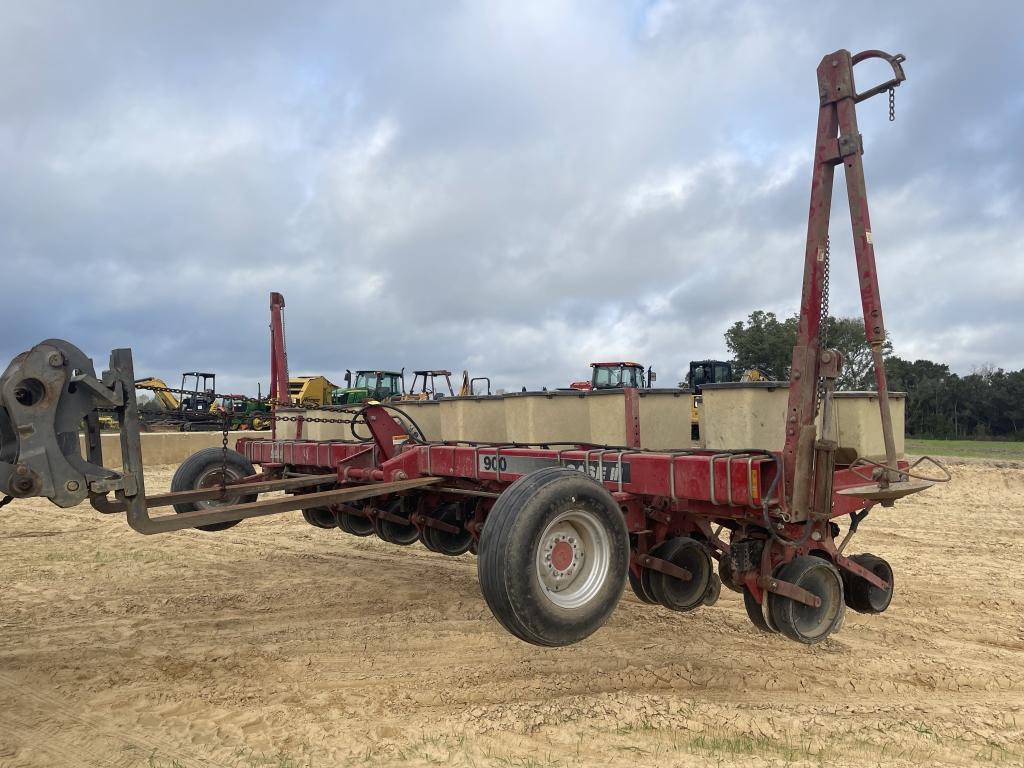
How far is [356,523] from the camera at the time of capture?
734cm

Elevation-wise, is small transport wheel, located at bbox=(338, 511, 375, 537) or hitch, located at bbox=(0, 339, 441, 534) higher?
hitch, located at bbox=(0, 339, 441, 534)

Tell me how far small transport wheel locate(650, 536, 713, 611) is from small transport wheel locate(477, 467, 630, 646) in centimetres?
96

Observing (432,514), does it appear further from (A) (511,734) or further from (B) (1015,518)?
(B) (1015,518)

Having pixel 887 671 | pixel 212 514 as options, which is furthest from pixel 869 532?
pixel 212 514

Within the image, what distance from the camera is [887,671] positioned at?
4.80 m

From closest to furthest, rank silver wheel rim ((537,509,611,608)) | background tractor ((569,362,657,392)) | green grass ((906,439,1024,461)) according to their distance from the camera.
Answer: silver wheel rim ((537,509,611,608)), background tractor ((569,362,657,392)), green grass ((906,439,1024,461))

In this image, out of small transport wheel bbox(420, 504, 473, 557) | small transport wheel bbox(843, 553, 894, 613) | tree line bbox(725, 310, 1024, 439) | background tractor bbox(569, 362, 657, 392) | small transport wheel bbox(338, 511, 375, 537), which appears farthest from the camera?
tree line bbox(725, 310, 1024, 439)

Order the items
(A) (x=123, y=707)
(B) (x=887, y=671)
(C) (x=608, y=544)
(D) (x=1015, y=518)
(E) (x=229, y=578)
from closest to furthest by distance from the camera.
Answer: (C) (x=608, y=544) < (A) (x=123, y=707) < (B) (x=887, y=671) < (E) (x=229, y=578) < (D) (x=1015, y=518)

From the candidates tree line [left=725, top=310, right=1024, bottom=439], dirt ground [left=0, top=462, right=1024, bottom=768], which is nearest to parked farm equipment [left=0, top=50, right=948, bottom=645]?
dirt ground [left=0, top=462, right=1024, bottom=768]

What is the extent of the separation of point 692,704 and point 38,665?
4037mm

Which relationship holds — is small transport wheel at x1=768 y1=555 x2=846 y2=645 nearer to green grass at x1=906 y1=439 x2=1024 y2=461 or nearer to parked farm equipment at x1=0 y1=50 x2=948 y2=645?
parked farm equipment at x1=0 y1=50 x2=948 y2=645

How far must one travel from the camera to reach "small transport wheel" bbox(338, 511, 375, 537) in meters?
7.29

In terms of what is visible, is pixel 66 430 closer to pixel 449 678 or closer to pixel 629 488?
pixel 449 678

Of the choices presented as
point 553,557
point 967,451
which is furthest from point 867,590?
point 967,451
